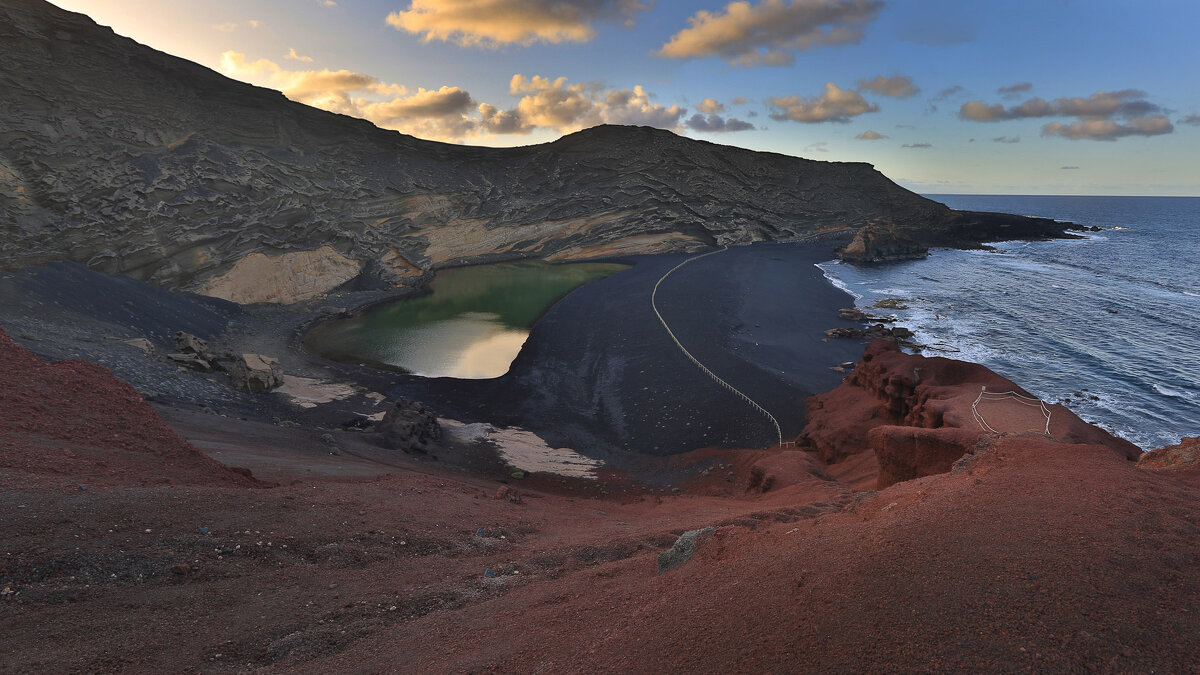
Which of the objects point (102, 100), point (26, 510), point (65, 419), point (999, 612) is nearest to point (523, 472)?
point (65, 419)

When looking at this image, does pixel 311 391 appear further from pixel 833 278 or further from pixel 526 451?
pixel 833 278

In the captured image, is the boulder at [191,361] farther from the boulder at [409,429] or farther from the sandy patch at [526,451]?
the sandy patch at [526,451]

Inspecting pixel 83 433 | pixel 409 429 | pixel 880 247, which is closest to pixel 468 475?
pixel 409 429

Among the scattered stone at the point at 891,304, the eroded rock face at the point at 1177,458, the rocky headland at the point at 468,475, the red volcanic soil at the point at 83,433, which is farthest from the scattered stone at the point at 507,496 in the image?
the scattered stone at the point at 891,304

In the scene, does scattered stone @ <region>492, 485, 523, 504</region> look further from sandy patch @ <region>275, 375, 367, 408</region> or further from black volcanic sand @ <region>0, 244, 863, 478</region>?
sandy patch @ <region>275, 375, 367, 408</region>

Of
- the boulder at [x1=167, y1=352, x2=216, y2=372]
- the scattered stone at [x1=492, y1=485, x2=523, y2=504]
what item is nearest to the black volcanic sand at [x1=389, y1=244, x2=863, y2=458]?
the scattered stone at [x1=492, y1=485, x2=523, y2=504]

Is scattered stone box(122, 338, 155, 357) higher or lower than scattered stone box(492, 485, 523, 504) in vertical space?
higher
